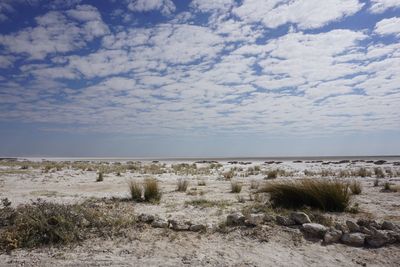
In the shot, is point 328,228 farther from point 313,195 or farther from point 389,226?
point 313,195

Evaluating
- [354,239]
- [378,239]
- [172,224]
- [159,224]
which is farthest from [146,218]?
[378,239]

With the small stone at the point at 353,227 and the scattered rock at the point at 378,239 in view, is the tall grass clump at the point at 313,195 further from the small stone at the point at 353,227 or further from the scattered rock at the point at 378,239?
the scattered rock at the point at 378,239

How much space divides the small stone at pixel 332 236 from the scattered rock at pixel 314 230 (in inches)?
5.8

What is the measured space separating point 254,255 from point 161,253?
164 centimetres

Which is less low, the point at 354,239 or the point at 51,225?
the point at 51,225

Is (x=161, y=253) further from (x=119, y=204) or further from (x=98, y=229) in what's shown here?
(x=119, y=204)

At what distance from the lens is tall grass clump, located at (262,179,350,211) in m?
9.71

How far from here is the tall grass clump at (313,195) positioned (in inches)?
382

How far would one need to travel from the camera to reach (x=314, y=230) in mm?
7410

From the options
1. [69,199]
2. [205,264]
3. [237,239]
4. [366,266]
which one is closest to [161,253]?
[205,264]

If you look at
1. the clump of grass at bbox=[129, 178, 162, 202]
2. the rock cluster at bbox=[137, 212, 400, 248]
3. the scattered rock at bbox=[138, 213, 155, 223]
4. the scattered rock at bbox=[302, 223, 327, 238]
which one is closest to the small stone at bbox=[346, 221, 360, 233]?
the rock cluster at bbox=[137, 212, 400, 248]

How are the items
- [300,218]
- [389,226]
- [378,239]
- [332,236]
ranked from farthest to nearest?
[300,218], [389,226], [332,236], [378,239]

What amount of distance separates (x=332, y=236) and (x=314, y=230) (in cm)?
37

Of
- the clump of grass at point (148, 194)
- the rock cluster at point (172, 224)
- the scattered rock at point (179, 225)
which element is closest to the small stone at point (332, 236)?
the rock cluster at point (172, 224)
